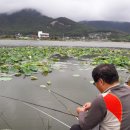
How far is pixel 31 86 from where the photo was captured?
40.7ft

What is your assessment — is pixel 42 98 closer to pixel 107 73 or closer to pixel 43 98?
pixel 43 98

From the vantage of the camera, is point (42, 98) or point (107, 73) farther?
point (42, 98)

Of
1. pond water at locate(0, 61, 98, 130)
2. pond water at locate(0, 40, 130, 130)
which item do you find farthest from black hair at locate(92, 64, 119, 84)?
pond water at locate(0, 61, 98, 130)

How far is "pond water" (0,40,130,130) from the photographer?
7.63m

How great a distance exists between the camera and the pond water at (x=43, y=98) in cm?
763

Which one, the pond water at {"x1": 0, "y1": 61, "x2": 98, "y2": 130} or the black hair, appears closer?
the black hair

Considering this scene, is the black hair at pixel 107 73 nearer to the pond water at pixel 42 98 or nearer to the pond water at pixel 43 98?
the pond water at pixel 43 98

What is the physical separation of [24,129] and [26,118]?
0.81 metres

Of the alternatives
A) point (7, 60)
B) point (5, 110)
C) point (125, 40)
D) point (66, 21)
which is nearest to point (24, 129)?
point (5, 110)

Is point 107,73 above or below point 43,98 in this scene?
above

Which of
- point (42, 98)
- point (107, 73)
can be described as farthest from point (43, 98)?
point (107, 73)

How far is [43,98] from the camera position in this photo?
33.8 feet

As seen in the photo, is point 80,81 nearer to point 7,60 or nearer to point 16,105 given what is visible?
point 16,105

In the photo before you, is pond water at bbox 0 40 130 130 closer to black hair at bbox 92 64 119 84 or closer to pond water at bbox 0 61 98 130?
pond water at bbox 0 61 98 130
